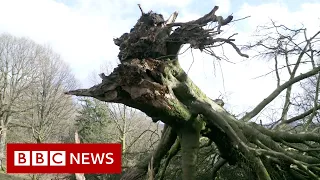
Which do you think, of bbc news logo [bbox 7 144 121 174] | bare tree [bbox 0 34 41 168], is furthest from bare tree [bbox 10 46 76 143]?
bbc news logo [bbox 7 144 121 174]

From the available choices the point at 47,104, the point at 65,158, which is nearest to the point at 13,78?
the point at 47,104

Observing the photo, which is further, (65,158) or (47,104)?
(47,104)

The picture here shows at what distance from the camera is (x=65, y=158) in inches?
223

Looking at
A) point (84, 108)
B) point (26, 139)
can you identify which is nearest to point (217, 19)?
point (84, 108)

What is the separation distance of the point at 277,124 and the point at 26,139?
21520 millimetres

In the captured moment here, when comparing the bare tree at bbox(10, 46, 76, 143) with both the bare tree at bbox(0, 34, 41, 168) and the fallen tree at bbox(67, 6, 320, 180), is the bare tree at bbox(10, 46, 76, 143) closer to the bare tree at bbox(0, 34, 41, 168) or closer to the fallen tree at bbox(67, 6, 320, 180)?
the bare tree at bbox(0, 34, 41, 168)

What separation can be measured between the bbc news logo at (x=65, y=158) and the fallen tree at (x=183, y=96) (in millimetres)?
1186

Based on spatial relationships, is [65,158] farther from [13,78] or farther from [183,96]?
[13,78]

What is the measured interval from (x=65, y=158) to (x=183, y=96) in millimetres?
2121

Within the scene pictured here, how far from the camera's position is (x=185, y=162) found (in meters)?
4.99

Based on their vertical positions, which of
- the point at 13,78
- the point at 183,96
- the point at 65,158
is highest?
the point at 13,78

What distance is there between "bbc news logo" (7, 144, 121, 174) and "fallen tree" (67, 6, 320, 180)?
1186 mm

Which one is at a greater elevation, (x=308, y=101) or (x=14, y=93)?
(x=14, y=93)

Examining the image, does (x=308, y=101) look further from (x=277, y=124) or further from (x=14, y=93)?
(x=14, y=93)
